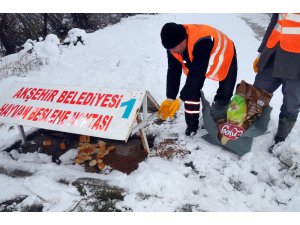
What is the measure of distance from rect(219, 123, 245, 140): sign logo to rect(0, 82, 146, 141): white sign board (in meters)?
1.01

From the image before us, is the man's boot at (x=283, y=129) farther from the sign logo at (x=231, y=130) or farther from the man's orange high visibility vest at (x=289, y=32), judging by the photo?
the man's orange high visibility vest at (x=289, y=32)

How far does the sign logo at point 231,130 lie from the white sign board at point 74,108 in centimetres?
101

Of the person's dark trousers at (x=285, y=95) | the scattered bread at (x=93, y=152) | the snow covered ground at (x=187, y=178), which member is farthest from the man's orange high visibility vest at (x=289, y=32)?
the scattered bread at (x=93, y=152)

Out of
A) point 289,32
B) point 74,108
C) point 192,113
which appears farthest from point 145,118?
point 289,32

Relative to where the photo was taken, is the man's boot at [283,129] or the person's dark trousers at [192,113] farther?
the person's dark trousers at [192,113]

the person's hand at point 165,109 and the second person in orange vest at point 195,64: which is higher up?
the second person in orange vest at point 195,64

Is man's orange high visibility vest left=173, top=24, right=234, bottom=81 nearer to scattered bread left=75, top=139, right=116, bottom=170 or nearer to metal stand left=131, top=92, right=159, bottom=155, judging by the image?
metal stand left=131, top=92, right=159, bottom=155

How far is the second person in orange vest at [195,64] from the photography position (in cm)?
278

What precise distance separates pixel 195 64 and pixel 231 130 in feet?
2.79

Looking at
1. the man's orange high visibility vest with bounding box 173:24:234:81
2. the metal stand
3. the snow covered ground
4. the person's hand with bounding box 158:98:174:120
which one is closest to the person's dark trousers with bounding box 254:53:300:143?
the snow covered ground

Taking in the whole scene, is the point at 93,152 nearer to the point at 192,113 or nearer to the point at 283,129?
the point at 192,113

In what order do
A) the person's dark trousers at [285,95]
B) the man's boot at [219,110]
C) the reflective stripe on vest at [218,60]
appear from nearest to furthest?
Result: the person's dark trousers at [285,95], the reflective stripe on vest at [218,60], the man's boot at [219,110]

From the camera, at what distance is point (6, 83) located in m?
5.86

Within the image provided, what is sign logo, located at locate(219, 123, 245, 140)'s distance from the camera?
10.1ft
